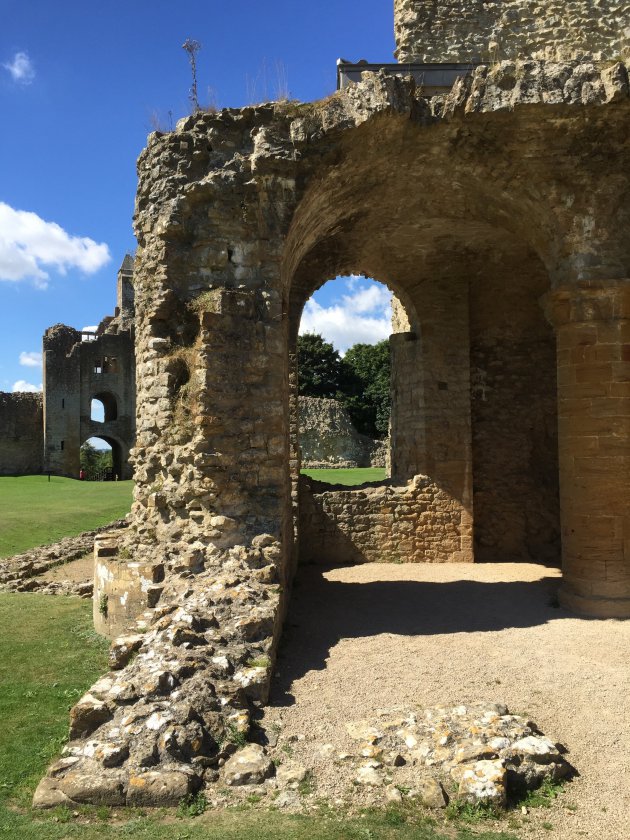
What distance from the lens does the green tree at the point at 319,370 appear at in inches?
1763

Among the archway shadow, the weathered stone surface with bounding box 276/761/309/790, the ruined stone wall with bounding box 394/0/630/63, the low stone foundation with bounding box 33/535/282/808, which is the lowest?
the archway shadow

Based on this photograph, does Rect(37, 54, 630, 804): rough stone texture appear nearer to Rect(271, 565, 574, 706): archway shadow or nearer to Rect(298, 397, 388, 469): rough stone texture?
Rect(271, 565, 574, 706): archway shadow

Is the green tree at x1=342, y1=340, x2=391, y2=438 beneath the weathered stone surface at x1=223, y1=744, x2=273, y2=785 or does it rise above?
above

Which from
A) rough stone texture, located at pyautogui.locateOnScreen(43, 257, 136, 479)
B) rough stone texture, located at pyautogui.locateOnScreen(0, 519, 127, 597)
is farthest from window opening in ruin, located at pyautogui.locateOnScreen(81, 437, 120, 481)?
rough stone texture, located at pyautogui.locateOnScreen(0, 519, 127, 597)

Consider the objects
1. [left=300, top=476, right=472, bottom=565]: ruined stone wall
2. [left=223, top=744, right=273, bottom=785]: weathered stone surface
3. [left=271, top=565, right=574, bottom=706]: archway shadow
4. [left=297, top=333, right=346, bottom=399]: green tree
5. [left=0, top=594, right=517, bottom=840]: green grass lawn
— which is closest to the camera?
[left=0, top=594, right=517, bottom=840]: green grass lawn

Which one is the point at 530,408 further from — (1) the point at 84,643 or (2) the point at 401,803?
(2) the point at 401,803

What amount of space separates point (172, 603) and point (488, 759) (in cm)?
313

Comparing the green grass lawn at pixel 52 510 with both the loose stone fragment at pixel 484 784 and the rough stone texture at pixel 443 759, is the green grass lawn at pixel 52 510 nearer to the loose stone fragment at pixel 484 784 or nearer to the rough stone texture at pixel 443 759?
the rough stone texture at pixel 443 759

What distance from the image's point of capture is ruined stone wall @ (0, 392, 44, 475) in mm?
39500

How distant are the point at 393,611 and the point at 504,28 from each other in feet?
33.3

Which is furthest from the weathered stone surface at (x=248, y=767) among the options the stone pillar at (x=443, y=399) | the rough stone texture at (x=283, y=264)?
the stone pillar at (x=443, y=399)

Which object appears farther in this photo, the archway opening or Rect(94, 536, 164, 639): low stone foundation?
the archway opening

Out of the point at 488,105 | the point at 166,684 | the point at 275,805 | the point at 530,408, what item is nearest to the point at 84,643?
the point at 166,684

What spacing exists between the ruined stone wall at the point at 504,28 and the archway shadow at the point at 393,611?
8.91 metres
